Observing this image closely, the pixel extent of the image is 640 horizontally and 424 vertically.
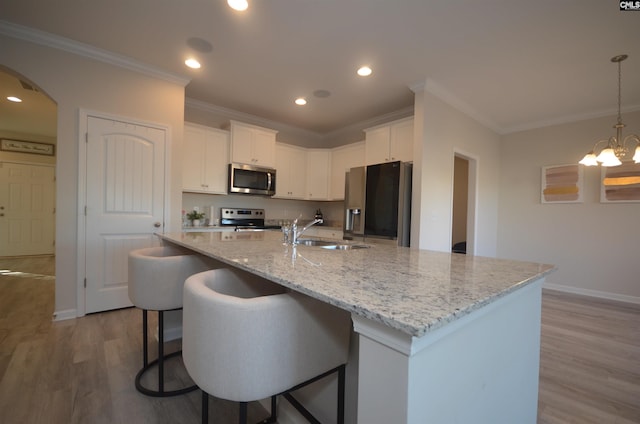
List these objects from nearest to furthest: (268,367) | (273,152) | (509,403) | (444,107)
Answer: (268,367), (509,403), (444,107), (273,152)

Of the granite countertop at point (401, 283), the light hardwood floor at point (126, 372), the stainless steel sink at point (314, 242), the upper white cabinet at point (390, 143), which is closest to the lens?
the granite countertop at point (401, 283)

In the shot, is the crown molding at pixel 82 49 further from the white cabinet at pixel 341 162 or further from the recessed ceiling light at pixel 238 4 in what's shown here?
the white cabinet at pixel 341 162

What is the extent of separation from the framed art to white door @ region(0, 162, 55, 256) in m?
0.27

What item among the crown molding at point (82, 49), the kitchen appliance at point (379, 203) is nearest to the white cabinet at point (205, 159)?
the crown molding at point (82, 49)

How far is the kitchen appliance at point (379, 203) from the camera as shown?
321 centimetres

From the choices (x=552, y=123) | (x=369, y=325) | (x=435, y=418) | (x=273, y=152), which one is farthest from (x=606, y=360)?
(x=273, y=152)

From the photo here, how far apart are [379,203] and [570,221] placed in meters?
2.99

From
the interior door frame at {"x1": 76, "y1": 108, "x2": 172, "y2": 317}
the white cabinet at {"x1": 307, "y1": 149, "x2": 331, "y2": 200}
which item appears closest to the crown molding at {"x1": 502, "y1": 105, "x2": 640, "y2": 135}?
the white cabinet at {"x1": 307, "y1": 149, "x2": 331, "y2": 200}

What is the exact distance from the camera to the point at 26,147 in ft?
18.0

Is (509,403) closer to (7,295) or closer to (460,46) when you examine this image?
(460,46)

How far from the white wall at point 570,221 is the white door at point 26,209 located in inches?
346

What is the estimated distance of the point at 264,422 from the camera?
138 cm

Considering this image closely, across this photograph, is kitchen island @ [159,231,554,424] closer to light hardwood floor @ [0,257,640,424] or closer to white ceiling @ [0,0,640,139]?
light hardwood floor @ [0,257,640,424]

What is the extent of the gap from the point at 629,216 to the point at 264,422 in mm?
4962
